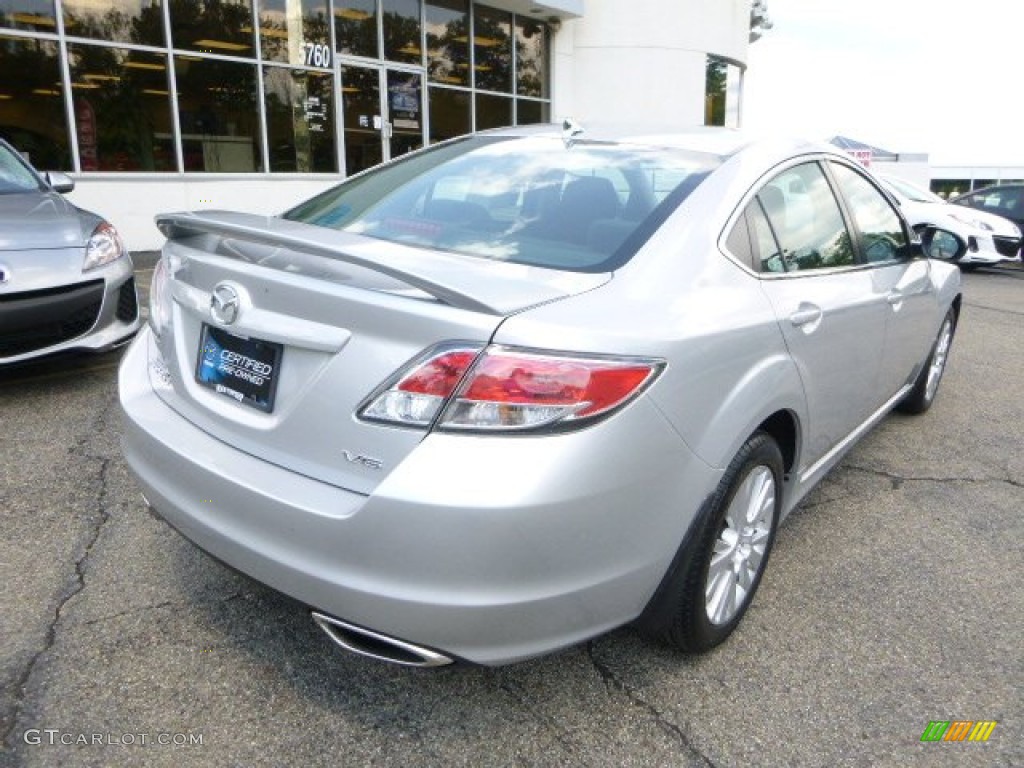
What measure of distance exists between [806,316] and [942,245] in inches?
81.9

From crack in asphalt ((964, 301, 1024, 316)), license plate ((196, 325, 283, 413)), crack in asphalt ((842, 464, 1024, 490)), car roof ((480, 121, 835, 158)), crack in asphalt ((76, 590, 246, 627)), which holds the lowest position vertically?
crack in asphalt ((964, 301, 1024, 316))

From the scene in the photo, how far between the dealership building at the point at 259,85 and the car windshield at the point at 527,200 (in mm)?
6951

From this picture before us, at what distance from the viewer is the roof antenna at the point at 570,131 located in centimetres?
290

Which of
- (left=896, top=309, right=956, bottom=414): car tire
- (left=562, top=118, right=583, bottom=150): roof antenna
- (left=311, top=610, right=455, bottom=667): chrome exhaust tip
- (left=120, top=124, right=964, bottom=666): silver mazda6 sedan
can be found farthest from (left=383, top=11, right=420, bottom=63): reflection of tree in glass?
(left=311, top=610, right=455, bottom=667): chrome exhaust tip

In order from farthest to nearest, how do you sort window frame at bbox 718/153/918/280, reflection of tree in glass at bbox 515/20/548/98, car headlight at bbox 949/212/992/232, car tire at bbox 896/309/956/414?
reflection of tree in glass at bbox 515/20/548/98, car headlight at bbox 949/212/992/232, car tire at bbox 896/309/956/414, window frame at bbox 718/153/918/280

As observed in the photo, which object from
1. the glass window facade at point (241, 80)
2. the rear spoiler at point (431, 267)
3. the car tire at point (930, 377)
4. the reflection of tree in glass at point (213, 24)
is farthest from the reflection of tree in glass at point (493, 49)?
the rear spoiler at point (431, 267)

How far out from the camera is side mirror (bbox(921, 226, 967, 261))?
4074mm

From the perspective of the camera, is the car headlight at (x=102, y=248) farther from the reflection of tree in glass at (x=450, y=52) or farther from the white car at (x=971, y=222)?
the white car at (x=971, y=222)

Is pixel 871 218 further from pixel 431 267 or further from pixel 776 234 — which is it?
pixel 431 267

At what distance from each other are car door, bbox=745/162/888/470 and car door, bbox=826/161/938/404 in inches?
5.0

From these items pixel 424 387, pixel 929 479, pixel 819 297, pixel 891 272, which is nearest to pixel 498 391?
pixel 424 387

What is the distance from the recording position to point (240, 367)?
2064 millimetres

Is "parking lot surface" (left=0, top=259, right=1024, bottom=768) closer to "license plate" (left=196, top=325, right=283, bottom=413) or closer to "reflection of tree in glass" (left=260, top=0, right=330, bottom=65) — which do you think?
"license plate" (left=196, top=325, right=283, bottom=413)

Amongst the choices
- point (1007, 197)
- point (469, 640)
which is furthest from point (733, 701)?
point (1007, 197)
